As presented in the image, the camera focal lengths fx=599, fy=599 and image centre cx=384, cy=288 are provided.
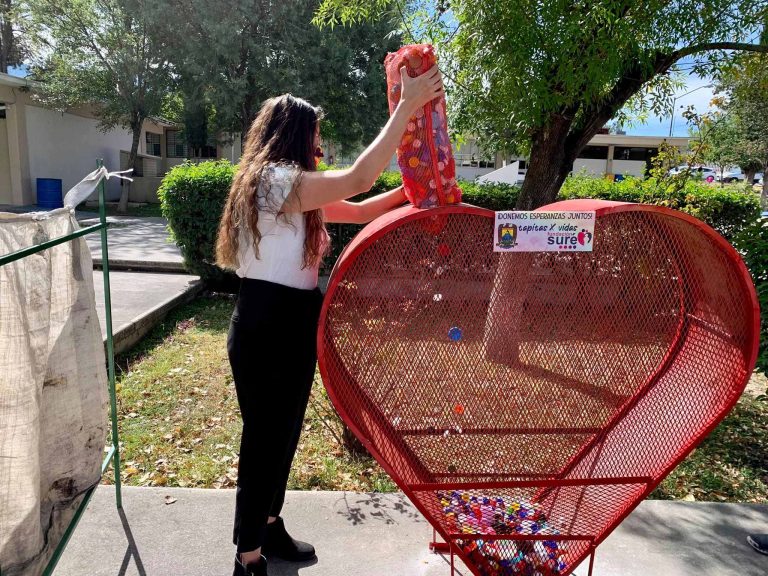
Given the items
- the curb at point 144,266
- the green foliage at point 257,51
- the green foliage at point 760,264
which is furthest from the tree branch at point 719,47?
the green foliage at point 257,51

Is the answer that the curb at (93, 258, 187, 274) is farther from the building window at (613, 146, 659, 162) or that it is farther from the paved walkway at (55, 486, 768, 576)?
the building window at (613, 146, 659, 162)

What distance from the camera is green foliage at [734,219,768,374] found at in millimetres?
3770

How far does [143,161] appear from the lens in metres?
22.4

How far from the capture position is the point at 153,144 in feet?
88.0

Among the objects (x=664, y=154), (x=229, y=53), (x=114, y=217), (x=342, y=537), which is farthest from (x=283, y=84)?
(x=342, y=537)

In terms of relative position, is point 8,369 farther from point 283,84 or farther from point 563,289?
point 283,84

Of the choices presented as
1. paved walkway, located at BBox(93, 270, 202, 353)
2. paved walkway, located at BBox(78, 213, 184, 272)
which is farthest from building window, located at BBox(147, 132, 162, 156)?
paved walkway, located at BBox(93, 270, 202, 353)

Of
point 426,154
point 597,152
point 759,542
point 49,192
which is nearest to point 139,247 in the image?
point 49,192

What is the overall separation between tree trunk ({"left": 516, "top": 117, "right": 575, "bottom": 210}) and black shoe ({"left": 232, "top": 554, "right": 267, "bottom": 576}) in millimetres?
3631

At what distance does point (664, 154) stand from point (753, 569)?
3694 mm

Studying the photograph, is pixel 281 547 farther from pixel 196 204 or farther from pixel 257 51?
pixel 257 51

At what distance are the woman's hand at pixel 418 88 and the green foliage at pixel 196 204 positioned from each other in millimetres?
5643

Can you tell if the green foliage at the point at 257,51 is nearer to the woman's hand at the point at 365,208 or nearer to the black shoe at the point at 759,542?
the woman's hand at the point at 365,208

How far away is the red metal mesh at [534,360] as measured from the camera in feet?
6.45
